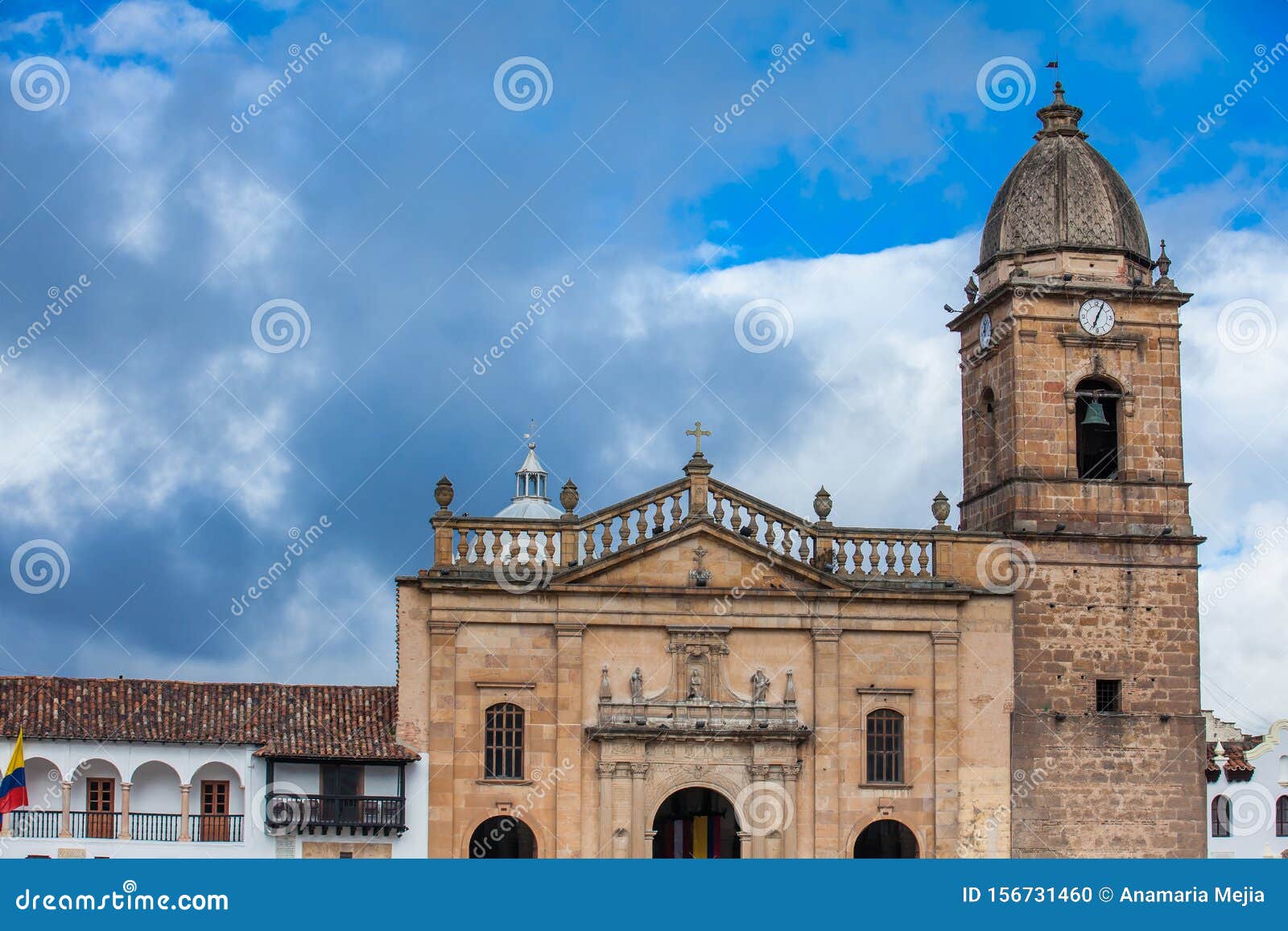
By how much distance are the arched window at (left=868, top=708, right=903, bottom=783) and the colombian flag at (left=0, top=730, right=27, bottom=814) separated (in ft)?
53.9

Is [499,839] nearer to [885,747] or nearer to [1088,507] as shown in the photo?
[885,747]

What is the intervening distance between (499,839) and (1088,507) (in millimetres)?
13959

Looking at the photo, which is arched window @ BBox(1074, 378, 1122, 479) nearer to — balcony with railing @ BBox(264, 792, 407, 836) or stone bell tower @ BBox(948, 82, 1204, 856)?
stone bell tower @ BBox(948, 82, 1204, 856)

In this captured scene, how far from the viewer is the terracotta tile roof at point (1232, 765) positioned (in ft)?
152

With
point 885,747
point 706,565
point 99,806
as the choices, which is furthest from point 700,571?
point 99,806

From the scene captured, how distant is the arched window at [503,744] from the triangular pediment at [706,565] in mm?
2966

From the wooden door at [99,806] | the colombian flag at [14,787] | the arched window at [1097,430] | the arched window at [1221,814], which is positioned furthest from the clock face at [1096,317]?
the colombian flag at [14,787]

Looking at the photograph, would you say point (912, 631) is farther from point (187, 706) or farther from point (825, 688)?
point (187, 706)

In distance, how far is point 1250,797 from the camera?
4719cm

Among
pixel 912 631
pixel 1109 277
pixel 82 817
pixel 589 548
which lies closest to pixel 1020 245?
pixel 1109 277

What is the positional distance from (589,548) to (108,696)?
393 inches

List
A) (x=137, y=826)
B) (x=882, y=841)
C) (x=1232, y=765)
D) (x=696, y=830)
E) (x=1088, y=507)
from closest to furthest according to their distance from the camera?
(x=137, y=826), (x=696, y=830), (x=882, y=841), (x=1088, y=507), (x=1232, y=765)

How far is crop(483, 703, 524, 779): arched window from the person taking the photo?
41.1 m

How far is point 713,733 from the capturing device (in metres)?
41.4
